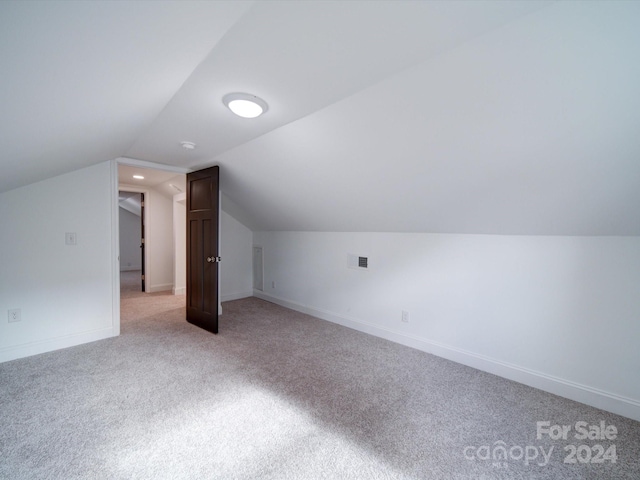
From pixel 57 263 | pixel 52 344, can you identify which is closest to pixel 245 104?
pixel 57 263

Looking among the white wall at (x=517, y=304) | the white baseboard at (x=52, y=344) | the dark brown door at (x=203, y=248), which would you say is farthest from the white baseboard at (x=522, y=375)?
the white baseboard at (x=52, y=344)

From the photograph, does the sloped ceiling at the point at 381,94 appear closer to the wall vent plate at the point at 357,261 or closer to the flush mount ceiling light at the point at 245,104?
the flush mount ceiling light at the point at 245,104

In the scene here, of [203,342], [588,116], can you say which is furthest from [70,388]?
[588,116]

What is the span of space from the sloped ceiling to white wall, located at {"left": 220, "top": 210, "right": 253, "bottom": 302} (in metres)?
2.46

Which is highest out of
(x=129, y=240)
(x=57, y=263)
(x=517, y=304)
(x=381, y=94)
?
(x=381, y=94)

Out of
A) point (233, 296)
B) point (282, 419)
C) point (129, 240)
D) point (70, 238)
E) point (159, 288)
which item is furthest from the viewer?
point (129, 240)

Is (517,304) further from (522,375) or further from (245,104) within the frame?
(245,104)

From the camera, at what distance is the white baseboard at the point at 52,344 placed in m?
2.85

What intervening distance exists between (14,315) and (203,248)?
193 centimetres

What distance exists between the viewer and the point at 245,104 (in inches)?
78.4

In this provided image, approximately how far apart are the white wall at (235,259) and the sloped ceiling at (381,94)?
246cm

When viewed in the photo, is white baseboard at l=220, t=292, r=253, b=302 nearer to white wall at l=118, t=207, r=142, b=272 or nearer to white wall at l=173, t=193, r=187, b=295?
white wall at l=173, t=193, r=187, b=295

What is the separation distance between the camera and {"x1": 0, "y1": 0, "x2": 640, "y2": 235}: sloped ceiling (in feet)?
3.82

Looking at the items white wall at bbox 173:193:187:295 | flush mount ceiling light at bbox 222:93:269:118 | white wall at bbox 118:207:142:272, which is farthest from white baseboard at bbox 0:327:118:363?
white wall at bbox 118:207:142:272
